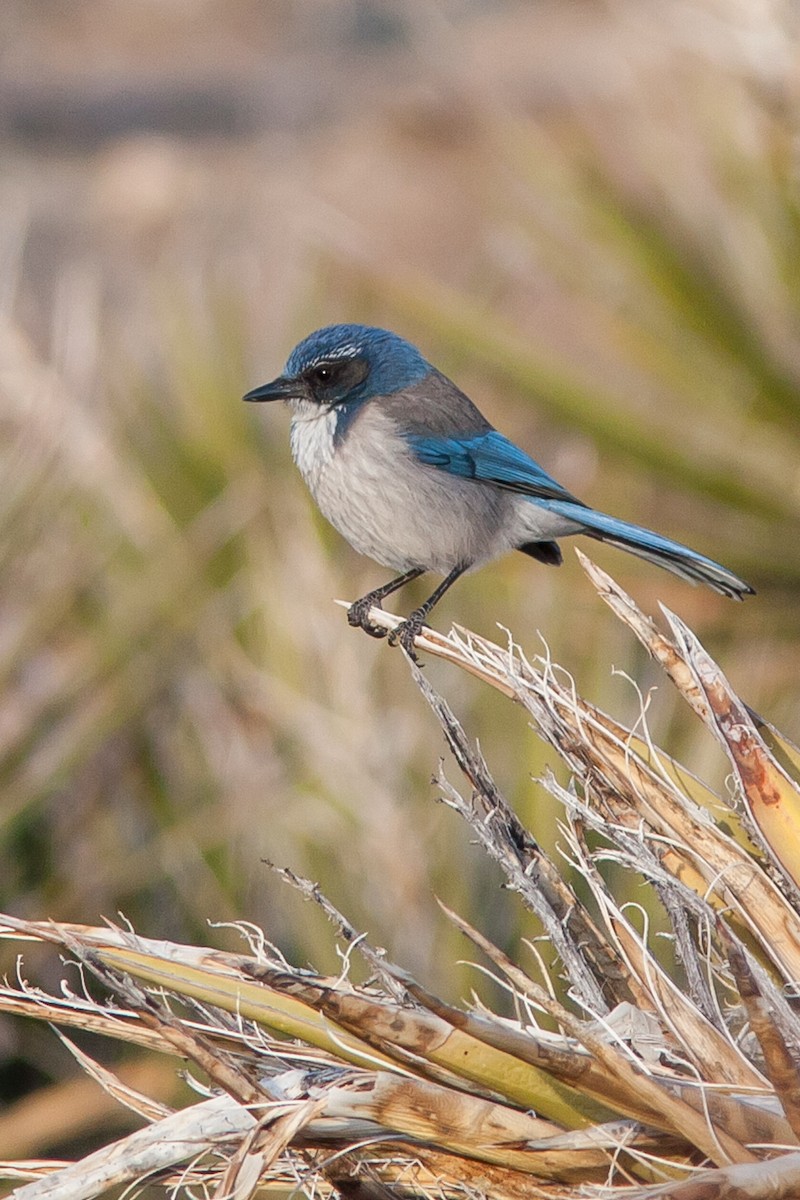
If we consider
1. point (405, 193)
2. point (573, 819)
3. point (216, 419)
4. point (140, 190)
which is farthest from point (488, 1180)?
point (140, 190)

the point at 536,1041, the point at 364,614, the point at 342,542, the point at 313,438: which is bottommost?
the point at 342,542

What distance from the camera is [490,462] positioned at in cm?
397

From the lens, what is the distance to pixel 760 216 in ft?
20.7

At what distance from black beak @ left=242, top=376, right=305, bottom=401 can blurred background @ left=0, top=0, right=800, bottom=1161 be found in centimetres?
102

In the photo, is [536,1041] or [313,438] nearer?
[536,1041]

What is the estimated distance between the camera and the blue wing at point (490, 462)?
3.79 m

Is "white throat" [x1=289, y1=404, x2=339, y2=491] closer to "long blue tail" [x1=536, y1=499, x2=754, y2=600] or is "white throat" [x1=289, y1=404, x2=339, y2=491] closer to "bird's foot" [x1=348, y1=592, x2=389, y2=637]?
"bird's foot" [x1=348, y1=592, x2=389, y2=637]

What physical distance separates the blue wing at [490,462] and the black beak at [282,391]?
31 cm

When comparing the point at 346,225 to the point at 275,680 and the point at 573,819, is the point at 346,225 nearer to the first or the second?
the point at 275,680

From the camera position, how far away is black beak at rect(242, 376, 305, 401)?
3783 mm

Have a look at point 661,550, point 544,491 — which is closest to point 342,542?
point 544,491

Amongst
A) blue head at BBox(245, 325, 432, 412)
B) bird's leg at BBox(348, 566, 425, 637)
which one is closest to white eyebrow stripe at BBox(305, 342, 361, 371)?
blue head at BBox(245, 325, 432, 412)

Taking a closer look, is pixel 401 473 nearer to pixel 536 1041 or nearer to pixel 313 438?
pixel 313 438

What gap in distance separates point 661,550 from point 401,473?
0.81 meters
